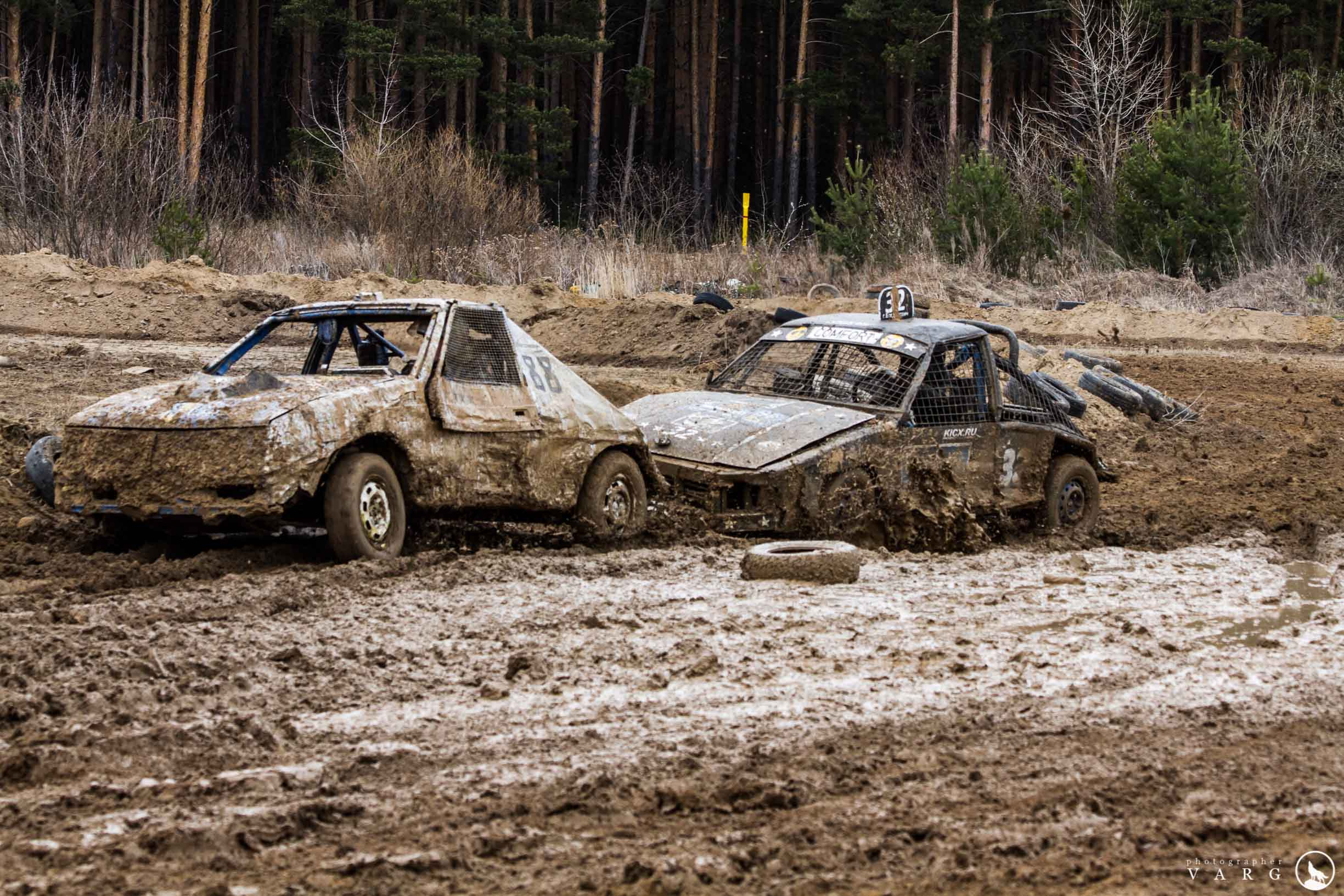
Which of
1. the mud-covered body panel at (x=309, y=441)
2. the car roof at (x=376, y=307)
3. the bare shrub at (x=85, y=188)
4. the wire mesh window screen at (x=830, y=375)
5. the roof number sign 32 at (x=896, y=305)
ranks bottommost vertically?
the mud-covered body panel at (x=309, y=441)

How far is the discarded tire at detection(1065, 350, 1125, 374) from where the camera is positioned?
1842 centimetres

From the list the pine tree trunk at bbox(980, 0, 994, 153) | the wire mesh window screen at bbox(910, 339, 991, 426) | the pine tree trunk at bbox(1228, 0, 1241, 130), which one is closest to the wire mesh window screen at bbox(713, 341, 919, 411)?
the wire mesh window screen at bbox(910, 339, 991, 426)

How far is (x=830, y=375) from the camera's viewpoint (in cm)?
1041

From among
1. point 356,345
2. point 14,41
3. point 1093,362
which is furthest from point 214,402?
point 14,41

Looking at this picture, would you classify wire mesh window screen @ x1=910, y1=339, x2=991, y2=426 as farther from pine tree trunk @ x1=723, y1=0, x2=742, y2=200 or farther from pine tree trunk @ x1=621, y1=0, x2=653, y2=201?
pine tree trunk @ x1=723, y1=0, x2=742, y2=200

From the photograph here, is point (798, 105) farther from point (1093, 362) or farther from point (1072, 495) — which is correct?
point (1072, 495)

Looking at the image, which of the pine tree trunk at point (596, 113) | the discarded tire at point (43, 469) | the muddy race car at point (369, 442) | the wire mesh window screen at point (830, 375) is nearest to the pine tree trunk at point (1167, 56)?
the pine tree trunk at point (596, 113)

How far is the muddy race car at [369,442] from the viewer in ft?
23.4

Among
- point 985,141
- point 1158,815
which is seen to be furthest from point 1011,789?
point 985,141

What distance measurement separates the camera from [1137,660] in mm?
6180

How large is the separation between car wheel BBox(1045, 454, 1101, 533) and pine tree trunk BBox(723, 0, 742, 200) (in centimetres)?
3676

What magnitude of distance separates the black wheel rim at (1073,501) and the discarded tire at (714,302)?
10049 millimetres

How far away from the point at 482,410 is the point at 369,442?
0.81m

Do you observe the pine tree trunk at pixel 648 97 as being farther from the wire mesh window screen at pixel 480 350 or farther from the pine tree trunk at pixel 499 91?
the wire mesh window screen at pixel 480 350
